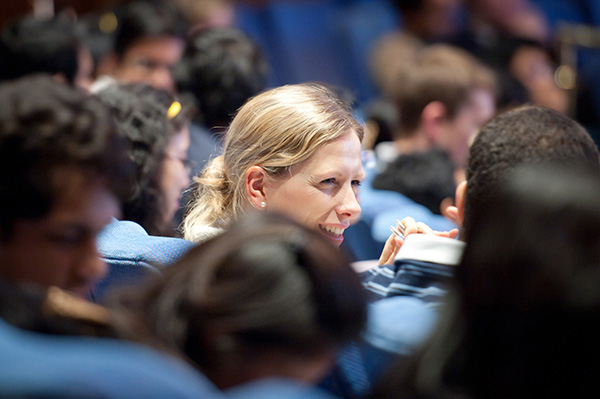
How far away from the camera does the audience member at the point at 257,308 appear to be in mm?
847

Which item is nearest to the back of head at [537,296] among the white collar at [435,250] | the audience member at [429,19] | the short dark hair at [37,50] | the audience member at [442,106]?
the white collar at [435,250]

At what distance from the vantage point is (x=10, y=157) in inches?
36.5

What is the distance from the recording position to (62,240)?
38.1 inches

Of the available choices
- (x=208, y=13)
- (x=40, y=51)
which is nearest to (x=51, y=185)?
(x=40, y=51)

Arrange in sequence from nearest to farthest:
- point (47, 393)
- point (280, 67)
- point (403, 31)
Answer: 1. point (47, 393)
2. point (403, 31)
3. point (280, 67)

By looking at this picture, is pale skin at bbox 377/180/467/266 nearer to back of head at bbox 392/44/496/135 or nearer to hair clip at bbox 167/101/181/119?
hair clip at bbox 167/101/181/119

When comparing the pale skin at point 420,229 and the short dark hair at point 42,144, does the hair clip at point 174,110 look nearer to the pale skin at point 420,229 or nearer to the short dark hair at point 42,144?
the pale skin at point 420,229

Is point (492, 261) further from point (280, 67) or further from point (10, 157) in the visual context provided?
point (280, 67)

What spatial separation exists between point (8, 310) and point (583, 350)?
2.07 feet

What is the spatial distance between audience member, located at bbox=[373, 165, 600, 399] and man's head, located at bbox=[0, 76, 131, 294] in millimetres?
428

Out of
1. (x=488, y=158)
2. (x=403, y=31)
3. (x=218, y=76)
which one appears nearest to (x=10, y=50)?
(x=218, y=76)

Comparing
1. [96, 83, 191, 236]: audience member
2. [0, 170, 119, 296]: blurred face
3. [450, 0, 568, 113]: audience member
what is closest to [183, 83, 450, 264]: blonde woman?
[96, 83, 191, 236]: audience member

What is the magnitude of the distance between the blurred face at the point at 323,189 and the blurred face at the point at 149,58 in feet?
6.11

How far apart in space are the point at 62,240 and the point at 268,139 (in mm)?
840
